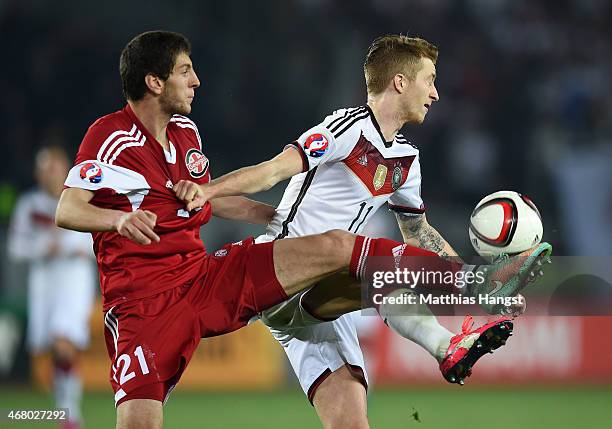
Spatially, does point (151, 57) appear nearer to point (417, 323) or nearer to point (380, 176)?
point (380, 176)

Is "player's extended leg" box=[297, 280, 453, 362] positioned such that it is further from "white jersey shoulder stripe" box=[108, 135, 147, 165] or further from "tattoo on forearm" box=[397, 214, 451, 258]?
"white jersey shoulder stripe" box=[108, 135, 147, 165]

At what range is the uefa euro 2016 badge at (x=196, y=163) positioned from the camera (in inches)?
181

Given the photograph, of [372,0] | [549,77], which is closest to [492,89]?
[549,77]

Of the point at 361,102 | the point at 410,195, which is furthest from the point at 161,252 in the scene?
the point at 361,102

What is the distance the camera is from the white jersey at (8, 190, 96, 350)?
356 inches

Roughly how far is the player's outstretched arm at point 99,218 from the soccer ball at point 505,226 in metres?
1.46

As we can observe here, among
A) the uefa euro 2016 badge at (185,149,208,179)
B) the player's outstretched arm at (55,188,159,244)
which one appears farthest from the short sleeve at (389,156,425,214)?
the player's outstretched arm at (55,188,159,244)

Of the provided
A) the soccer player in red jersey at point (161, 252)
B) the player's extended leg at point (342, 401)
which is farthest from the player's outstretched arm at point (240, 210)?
the player's extended leg at point (342, 401)

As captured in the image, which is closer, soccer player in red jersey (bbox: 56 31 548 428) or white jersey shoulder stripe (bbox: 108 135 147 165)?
soccer player in red jersey (bbox: 56 31 548 428)

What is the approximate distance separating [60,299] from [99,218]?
5.21 meters

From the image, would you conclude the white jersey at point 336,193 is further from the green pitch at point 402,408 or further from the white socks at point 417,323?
the green pitch at point 402,408

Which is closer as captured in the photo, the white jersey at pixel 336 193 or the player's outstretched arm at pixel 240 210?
the white jersey at pixel 336 193

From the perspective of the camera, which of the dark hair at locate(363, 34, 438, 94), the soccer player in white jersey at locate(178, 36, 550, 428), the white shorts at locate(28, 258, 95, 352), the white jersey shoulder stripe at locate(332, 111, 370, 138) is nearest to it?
the soccer player in white jersey at locate(178, 36, 550, 428)

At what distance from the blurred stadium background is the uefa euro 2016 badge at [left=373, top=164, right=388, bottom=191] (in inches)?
192
